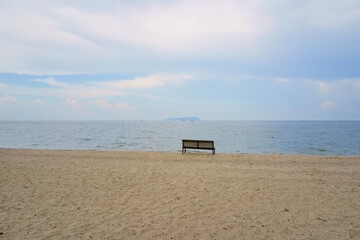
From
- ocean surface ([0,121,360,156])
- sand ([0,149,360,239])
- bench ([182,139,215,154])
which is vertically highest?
bench ([182,139,215,154])

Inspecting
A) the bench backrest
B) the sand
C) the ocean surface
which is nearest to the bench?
the bench backrest

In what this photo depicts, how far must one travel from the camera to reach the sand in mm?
4641

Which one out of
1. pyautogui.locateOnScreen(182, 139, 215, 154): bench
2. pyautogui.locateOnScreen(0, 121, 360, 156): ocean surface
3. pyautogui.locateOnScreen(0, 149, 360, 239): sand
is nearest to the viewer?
pyautogui.locateOnScreen(0, 149, 360, 239): sand

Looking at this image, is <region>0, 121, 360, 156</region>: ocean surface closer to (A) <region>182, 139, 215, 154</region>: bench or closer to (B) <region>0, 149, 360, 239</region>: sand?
(A) <region>182, 139, 215, 154</region>: bench

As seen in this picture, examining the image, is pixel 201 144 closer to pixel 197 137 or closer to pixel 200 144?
pixel 200 144

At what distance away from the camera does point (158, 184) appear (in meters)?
8.09

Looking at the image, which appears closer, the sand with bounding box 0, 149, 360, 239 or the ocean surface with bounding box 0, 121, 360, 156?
the sand with bounding box 0, 149, 360, 239

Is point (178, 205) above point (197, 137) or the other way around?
above

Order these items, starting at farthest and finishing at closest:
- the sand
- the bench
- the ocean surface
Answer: the ocean surface, the bench, the sand

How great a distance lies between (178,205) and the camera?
19.8ft

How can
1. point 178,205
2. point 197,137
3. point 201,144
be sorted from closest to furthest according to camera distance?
point 178,205, point 201,144, point 197,137

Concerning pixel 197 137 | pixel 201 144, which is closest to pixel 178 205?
pixel 201 144

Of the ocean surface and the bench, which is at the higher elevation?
the bench

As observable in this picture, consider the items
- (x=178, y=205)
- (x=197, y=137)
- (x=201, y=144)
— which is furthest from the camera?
(x=197, y=137)
